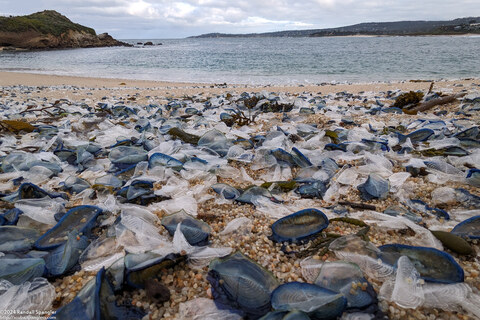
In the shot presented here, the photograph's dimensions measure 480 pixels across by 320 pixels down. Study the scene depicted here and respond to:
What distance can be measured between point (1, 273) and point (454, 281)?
1937mm

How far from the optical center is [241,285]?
1129 mm

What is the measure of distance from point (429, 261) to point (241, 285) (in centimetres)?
85

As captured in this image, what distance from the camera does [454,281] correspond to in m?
1.14

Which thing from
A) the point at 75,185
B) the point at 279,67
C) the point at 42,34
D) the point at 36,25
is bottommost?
the point at 75,185

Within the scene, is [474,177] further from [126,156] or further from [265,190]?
[126,156]

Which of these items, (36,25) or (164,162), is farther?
(36,25)

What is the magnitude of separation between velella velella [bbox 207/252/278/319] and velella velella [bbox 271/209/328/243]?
348 millimetres

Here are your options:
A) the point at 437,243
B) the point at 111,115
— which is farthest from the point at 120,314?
the point at 111,115

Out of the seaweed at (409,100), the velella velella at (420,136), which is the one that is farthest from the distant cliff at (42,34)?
the velella velella at (420,136)

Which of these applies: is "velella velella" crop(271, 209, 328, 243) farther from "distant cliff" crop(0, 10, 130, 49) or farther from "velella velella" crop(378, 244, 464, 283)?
"distant cliff" crop(0, 10, 130, 49)

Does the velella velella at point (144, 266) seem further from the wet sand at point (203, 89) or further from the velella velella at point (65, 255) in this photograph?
the wet sand at point (203, 89)

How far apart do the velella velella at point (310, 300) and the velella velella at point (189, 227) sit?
57 centimetres

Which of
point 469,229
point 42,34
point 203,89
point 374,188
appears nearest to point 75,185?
point 374,188

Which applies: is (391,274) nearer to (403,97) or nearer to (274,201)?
(274,201)
